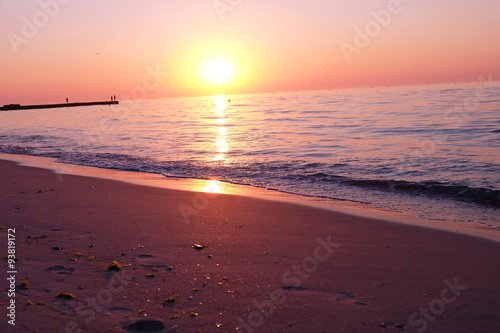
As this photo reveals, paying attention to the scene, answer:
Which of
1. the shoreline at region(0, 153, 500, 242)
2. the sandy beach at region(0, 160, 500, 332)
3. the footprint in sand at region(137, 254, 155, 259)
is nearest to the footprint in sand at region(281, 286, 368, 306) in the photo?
the sandy beach at region(0, 160, 500, 332)

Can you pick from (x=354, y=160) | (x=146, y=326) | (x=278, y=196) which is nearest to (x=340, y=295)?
(x=146, y=326)

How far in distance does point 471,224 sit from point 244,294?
18.3 feet

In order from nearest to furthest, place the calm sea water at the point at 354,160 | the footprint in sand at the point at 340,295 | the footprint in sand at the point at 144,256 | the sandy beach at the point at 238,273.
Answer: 1. the sandy beach at the point at 238,273
2. the footprint in sand at the point at 340,295
3. the footprint in sand at the point at 144,256
4. the calm sea water at the point at 354,160

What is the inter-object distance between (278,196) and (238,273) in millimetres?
5715

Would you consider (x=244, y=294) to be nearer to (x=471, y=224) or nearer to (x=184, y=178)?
(x=471, y=224)

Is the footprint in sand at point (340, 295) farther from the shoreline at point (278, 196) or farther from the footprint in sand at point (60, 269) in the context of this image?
the shoreline at point (278, 196)

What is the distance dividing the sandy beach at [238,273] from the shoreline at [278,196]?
55 centimetres

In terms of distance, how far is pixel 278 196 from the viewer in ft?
34.1

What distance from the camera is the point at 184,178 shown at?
13773 mm

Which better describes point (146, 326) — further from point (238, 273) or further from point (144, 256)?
point (144, 256)

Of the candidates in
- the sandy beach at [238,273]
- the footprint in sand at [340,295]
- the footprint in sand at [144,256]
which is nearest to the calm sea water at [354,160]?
the sandy beach at [238,273]

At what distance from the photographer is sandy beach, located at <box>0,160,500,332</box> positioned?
3.67 metres

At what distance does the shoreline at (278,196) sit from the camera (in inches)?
290

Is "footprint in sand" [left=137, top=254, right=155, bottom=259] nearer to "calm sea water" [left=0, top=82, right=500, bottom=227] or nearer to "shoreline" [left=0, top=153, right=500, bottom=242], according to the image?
"shoreline" [left=0, top=153, right=500, bottom=242]
